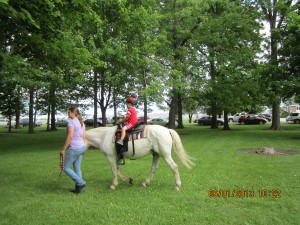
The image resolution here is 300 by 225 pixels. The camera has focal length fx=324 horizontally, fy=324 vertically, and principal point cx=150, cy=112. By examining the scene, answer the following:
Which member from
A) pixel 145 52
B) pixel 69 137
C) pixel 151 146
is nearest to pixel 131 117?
pixel 151 146

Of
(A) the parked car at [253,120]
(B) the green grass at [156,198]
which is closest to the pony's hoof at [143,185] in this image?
(B) the green grass at [156,198]

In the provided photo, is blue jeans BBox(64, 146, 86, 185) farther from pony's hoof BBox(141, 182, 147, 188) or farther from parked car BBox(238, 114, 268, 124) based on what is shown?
parked car BBox(238, 114, 268, 124)

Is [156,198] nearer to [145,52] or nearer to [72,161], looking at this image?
[72,161]

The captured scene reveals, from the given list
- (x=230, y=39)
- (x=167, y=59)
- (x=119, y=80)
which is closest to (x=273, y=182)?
(x=119, y=80)

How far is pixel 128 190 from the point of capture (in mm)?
8359

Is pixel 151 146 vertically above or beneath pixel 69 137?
beneath

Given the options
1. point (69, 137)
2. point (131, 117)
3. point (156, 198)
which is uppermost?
point (131, 117)

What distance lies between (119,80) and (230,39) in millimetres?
16258

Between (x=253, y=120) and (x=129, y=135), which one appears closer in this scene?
(x=129, y=135)

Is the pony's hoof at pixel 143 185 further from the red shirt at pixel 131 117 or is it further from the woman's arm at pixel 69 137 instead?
the woman's arm at pixel 69 137

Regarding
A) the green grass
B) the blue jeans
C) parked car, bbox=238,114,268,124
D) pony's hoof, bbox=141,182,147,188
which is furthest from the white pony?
parked car, bbox=238,114,268,124

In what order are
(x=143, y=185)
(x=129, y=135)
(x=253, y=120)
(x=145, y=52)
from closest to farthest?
(x=129, y=135) → (x=143, y=185) → (x=145, y=52) → (x=253, y=120)
